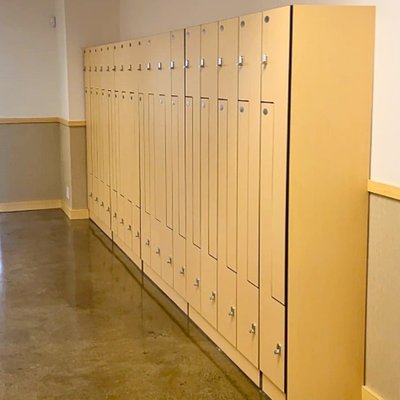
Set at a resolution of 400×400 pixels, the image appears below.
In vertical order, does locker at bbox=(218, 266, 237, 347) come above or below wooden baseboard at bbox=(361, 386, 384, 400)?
above

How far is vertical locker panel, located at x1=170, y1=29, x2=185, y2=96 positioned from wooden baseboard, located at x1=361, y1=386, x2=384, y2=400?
1.99 metres

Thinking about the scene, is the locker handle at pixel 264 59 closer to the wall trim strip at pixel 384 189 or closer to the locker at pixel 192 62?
the wall trim strip at pixel 384 189

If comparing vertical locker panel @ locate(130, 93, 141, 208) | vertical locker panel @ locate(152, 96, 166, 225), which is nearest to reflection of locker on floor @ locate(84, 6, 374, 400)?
vertical locker panel @ locate(152, 96, 166, 225)

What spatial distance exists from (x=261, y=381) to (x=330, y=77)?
1.46m

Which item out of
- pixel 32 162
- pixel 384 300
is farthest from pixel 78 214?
pixel 384 300

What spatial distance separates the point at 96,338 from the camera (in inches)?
165

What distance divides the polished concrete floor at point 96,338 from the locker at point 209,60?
1.39 metres

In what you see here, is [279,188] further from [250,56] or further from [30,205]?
[30,205]

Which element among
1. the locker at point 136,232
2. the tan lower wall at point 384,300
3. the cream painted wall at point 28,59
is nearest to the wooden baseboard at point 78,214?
the cream painted wall at point 28,59

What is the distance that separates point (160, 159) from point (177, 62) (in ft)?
2.35

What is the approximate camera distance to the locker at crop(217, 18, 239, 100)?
344 cm

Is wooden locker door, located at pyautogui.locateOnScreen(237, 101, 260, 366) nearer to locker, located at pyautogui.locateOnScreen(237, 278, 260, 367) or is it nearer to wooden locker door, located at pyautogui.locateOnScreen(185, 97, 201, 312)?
locker, located at pyautogui.locateOnScreen(237, 278, 260, 367)

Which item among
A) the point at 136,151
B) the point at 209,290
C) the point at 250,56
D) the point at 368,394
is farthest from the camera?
the point at 136,151

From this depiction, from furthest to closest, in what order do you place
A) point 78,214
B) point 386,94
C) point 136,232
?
1. point 78,214
2. point 136,232
3. point 386,94
